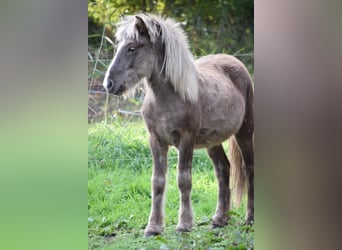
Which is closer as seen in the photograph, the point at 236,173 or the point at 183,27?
the point at 183,27

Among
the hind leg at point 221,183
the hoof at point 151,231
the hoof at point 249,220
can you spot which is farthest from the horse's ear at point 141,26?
the hoof at point 249,220

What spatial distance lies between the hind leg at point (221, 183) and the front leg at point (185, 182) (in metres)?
0.15

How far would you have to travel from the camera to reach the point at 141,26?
3699 mm

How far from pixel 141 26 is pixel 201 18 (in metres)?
0.38

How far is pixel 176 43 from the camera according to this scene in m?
3.74

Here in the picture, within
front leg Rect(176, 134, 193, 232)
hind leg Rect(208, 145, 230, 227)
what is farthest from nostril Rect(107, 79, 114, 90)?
hind leg Rect(208, 145, 230, 227)

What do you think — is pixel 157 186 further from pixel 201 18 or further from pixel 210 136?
pixel 201 18

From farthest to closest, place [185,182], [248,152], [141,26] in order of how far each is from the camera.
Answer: [248,152] < [185,182] < [141,26]

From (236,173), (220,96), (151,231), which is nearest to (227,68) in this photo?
(220,96)

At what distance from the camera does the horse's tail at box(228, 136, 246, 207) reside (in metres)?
3.89

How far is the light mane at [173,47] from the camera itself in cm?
371
